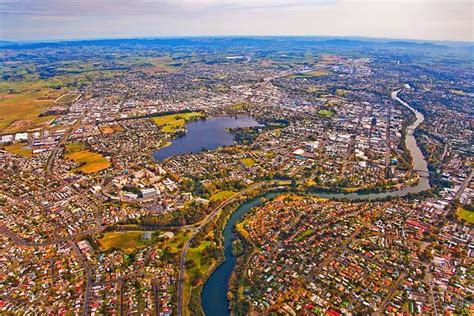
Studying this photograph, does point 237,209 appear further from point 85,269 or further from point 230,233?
point 85,269

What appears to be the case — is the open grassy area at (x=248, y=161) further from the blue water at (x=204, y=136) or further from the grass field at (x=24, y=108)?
the grass field at (x=24, y=108)

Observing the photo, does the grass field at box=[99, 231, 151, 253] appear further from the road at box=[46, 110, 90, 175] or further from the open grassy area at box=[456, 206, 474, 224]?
the open grassy area at box=[456, 206, 474, 224]

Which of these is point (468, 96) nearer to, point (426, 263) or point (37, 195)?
point (426, 263)

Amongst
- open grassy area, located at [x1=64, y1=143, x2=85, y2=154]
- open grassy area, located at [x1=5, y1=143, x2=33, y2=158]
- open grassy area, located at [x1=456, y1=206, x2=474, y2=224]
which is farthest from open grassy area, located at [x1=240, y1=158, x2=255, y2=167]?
open grassy area, located at [x1=5, y1=143, x2=33, y2=158]

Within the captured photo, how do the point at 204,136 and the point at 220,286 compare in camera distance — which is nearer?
the point at 220,286

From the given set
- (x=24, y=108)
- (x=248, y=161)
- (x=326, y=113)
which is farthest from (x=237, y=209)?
(x=24, y=108)

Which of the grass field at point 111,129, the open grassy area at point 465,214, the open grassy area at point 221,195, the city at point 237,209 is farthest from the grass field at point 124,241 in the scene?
the grass field at point 111,129
